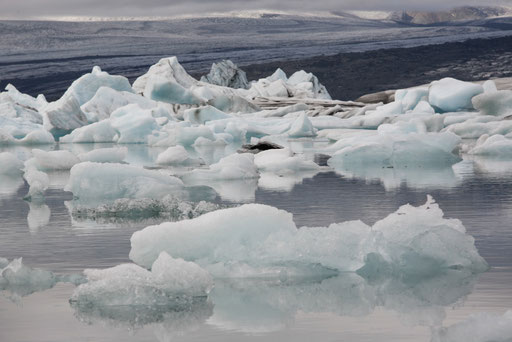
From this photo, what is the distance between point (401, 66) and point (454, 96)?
3120cm

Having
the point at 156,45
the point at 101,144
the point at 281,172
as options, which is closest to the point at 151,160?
the point at 281,172

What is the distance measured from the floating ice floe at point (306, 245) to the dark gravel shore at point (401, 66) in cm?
3706

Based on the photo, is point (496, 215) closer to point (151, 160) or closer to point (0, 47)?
point (151, 160)

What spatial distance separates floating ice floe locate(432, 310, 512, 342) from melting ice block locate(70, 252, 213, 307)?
1.18m

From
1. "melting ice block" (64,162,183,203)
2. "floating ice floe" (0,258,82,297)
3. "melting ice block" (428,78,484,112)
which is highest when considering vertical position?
"floating ice floe" (0,258,82,297)

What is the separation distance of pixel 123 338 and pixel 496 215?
4.27 meters

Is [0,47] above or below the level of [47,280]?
below

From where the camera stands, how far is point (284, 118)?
76.7 feet

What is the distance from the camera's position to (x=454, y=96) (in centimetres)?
2222

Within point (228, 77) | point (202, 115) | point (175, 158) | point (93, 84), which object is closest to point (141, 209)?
point (175, 158)

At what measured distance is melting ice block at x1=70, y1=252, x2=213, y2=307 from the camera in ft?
14.6

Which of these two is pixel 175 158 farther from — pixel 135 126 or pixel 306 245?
pixel 306 245

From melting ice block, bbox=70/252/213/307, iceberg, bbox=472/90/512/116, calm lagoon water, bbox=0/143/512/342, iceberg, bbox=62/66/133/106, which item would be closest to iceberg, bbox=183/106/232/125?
iceberg, bbox=62/66/133/106

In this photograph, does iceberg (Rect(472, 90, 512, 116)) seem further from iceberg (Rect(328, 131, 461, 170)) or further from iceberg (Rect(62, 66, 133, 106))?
iceberg (Rect(62, 66, 133, 106))
